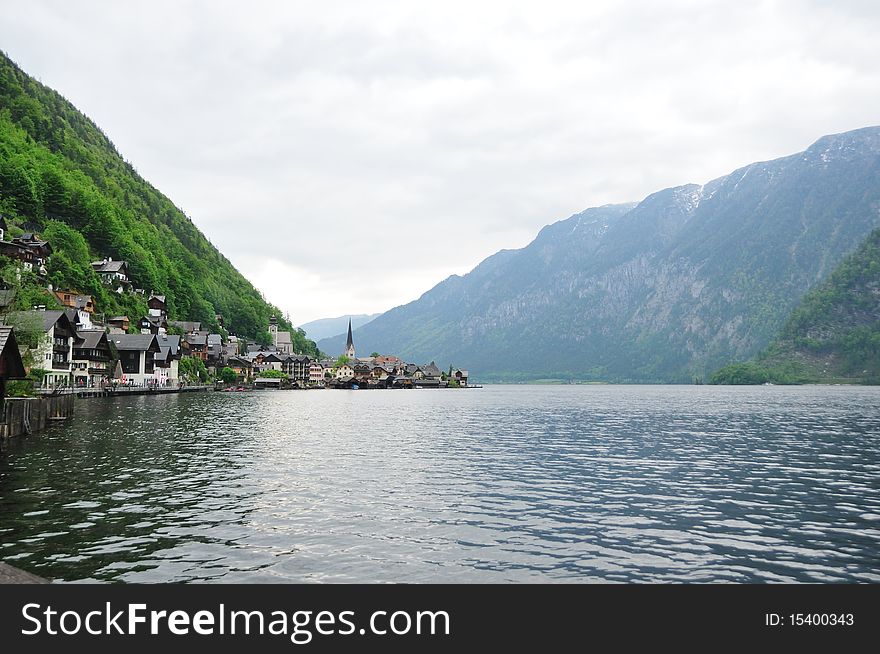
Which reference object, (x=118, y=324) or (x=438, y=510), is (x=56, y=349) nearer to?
(x=118, y=324)

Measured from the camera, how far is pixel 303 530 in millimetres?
22625

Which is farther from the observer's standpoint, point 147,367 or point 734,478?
point 147,367

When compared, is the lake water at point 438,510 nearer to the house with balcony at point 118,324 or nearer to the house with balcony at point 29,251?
the house with balcony at point 29,251

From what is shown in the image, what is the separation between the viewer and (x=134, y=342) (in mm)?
148375

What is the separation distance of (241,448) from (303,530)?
90.6 feet

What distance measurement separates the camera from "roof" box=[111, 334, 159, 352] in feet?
484

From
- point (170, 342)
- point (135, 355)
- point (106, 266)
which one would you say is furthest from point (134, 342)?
point (106, 266)

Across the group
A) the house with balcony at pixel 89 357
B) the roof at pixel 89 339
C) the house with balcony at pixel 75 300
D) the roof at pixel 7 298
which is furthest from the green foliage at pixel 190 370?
the roof at pixel 7 298

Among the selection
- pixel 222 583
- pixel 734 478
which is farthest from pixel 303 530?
pixel 734 478

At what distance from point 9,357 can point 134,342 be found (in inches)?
4418

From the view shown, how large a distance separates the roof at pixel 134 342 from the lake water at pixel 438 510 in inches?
4069

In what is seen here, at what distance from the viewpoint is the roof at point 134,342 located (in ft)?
484

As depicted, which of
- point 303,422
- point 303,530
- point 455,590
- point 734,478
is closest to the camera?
point 455,590

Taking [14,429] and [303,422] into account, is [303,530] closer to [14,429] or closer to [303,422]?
[14,429]
